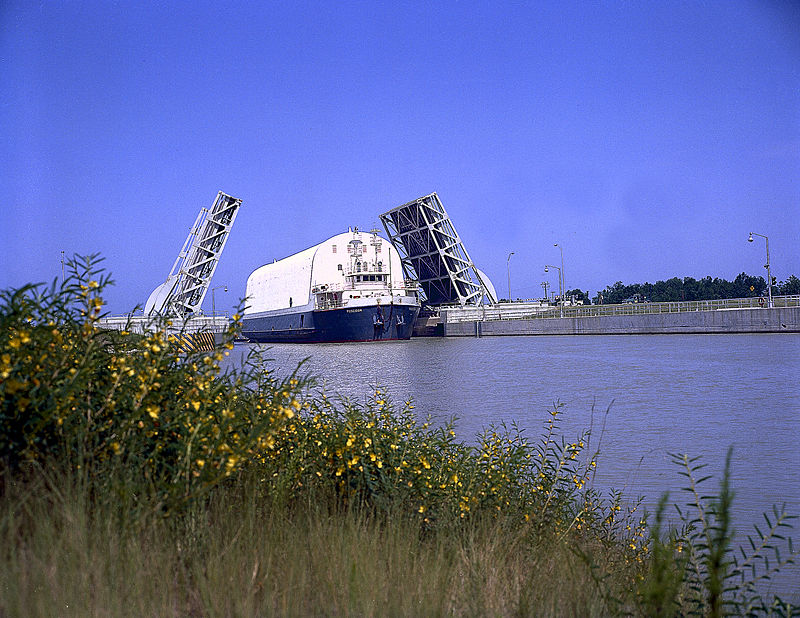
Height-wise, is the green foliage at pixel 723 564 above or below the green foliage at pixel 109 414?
below

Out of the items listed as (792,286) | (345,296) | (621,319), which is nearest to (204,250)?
(345,296)

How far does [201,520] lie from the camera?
99.5 inches

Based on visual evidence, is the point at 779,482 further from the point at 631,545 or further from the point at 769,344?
the point at 769,344

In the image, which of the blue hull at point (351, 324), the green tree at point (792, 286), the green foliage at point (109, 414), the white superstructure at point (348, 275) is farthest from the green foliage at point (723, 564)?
the green tree at point (792, 286)

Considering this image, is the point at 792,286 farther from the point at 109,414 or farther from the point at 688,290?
the point at 109,414

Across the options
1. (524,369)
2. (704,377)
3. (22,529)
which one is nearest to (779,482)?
(22,529)

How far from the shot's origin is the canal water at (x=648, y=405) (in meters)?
6.90

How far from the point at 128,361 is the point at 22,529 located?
29.5 inches

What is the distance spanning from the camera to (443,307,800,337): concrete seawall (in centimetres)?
3634

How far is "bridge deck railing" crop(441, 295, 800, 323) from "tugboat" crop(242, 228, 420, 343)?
14.3 feet

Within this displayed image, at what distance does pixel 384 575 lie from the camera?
2594 millimetres

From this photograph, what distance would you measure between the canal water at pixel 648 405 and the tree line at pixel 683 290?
63695mm

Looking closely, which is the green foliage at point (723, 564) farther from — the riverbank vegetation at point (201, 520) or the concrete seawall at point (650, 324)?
the concrete seawall at point (650, 324)

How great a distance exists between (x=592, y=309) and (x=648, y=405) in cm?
3808
